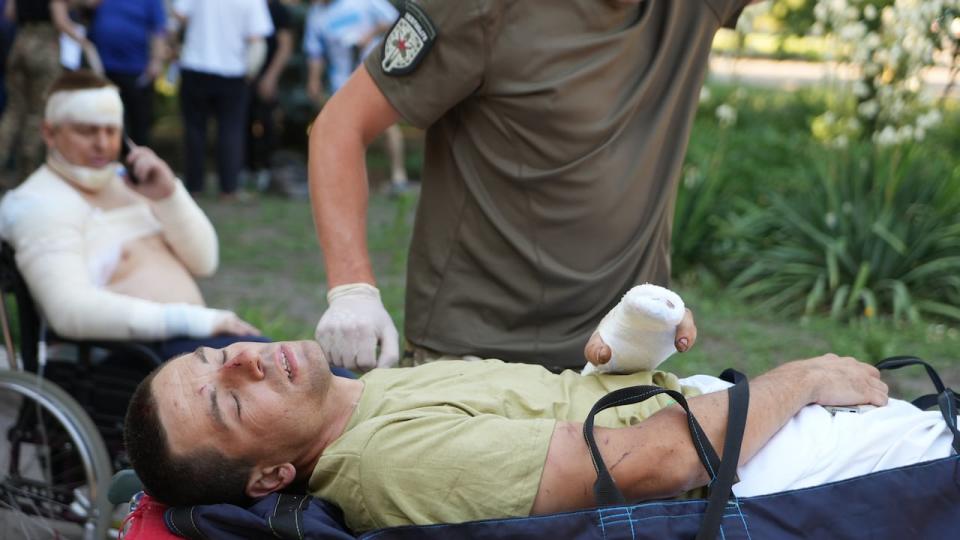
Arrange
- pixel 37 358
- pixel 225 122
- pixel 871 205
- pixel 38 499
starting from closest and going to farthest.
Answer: pixel 38 499, pixel 37 358, pixel 871 205, pixel 225 122

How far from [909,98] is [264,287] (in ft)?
14.0

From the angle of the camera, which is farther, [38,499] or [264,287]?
[264,287]

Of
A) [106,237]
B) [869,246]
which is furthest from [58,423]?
[869,246]

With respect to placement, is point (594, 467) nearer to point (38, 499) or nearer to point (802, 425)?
point (802, 425)

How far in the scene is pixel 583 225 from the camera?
8.60 feet

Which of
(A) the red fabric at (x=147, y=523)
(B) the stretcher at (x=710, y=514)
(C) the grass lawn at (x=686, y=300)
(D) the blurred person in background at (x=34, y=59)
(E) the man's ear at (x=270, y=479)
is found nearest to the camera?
(B) the stretcher at (x=710, y=514)

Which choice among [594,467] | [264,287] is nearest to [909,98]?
[264,287]

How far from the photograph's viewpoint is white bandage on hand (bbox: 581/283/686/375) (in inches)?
88.4

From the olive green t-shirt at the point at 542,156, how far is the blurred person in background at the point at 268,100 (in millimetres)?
8261

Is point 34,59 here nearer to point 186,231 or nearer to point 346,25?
point 346,25

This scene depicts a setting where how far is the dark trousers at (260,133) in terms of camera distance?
11203 mm

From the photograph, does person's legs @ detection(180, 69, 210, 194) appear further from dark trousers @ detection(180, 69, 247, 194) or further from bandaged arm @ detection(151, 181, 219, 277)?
bandaged arm @ detection(151, 181, 219, 277)

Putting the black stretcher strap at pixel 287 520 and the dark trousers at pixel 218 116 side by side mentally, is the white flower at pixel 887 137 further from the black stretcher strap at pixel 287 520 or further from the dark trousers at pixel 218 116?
the black stretcher strap at pixel 287 520

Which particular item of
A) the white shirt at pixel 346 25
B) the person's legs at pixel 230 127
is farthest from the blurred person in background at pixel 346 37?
the person's legs at pixel 230 127
